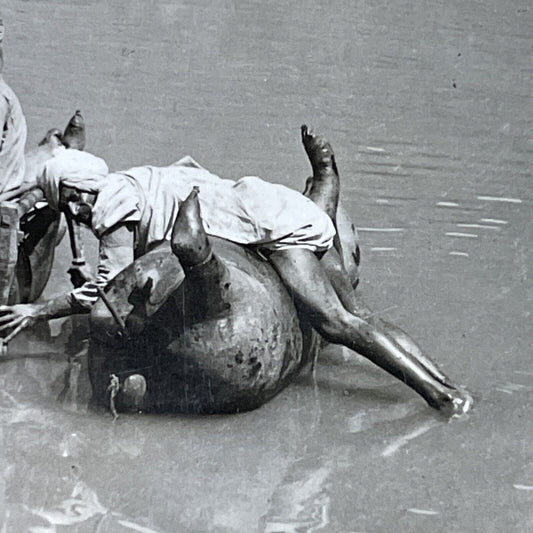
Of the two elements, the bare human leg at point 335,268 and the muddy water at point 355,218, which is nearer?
the muddy water at point 355,218

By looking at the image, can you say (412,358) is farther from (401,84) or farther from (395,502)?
(401,84)

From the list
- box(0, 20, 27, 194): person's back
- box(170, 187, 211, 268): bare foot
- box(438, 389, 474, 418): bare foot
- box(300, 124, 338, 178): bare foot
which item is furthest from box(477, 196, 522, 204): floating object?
box(170, 187, 211, 268): bare foot

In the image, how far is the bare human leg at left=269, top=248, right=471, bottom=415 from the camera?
2.80 metres

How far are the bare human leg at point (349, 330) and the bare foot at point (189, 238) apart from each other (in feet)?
1.29

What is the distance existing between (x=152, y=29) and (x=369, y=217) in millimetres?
1126

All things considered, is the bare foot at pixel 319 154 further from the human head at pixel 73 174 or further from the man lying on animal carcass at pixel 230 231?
the human head at pixel 73 174

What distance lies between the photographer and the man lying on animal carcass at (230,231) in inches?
109

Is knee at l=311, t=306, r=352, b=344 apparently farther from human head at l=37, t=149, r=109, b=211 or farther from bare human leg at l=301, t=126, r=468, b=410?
human head at l=37, t=149, r=109, b=211

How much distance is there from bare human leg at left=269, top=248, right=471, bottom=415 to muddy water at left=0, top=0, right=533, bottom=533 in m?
0.07

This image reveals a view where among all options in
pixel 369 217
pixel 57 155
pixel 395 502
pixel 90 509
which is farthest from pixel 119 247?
pixel 369 217

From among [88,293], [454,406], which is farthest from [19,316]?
[454,406]

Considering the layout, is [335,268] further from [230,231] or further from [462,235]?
[462,235]

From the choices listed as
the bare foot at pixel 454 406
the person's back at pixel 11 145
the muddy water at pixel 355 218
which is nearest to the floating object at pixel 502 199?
the muddy water at pixel 355 218

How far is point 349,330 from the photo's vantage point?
2.84 meters
